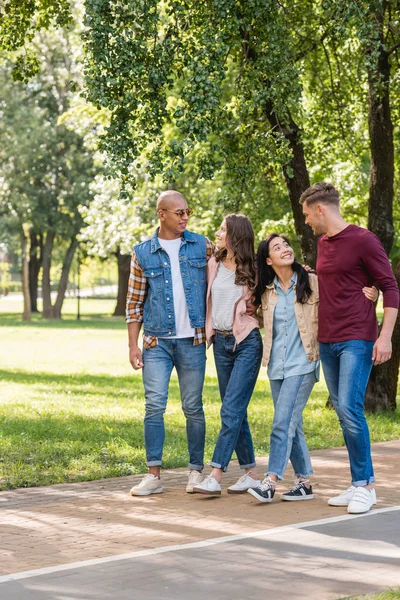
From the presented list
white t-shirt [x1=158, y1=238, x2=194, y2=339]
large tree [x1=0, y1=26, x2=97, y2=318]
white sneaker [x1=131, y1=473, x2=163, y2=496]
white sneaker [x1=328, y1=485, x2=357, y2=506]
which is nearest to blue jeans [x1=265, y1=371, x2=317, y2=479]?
white sneaker [x1=328, y1=485, x2=357, y2=506]

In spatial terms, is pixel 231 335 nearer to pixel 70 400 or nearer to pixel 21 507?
pixel 21 507

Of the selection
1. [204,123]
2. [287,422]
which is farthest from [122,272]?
[287,422]

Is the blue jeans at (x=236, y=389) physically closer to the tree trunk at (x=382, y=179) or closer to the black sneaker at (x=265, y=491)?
the black sneaker at (x=265, y=491)

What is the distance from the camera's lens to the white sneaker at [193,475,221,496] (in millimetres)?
7430

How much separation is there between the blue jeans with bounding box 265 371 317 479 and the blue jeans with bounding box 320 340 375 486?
25 cm

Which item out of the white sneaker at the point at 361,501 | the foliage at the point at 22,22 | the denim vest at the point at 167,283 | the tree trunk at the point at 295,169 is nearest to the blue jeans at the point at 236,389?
the denim vest at the point at 167,283

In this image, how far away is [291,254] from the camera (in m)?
7.32

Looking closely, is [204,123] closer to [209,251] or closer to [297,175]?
[209,251]

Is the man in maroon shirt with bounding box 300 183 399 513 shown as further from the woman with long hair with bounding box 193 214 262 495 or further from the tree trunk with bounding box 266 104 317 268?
the tree trunk with bounding box 266 104 317 268

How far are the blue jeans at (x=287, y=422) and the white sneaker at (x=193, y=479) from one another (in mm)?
670

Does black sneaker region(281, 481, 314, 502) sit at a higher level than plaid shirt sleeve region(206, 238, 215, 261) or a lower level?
lower

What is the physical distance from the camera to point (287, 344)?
7.32 meters

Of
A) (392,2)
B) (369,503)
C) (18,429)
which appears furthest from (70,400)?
(369,503)

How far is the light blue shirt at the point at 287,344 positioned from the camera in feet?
24.0
